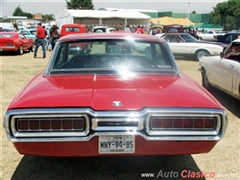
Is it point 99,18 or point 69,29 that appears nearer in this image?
point 69,29

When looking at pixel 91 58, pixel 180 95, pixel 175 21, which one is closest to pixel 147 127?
pixel 180 95

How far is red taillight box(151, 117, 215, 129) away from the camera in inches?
108

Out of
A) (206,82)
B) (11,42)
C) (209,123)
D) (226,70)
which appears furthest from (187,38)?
(209,123)

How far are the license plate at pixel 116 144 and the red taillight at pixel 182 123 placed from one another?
246mm

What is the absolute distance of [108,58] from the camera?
13.6ft

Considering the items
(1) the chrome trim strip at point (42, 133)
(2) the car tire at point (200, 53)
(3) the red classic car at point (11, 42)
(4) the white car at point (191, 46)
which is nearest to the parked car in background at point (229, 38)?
(4) the white car at point (191, 46)

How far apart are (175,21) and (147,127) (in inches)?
1969

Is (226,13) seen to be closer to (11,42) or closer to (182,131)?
(11,42)

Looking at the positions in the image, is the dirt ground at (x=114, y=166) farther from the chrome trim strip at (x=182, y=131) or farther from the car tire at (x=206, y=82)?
the car tire at (x=206, y=82)

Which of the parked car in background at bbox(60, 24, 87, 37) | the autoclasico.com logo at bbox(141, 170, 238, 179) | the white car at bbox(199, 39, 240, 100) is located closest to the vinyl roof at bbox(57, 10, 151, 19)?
the parked car in background at bbox(60, 24, 87, 37)

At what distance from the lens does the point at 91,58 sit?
4156 millimetres

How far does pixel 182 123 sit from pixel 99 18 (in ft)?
123

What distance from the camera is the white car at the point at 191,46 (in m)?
14.0

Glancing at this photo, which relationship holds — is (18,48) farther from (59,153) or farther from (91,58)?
(59,153)
